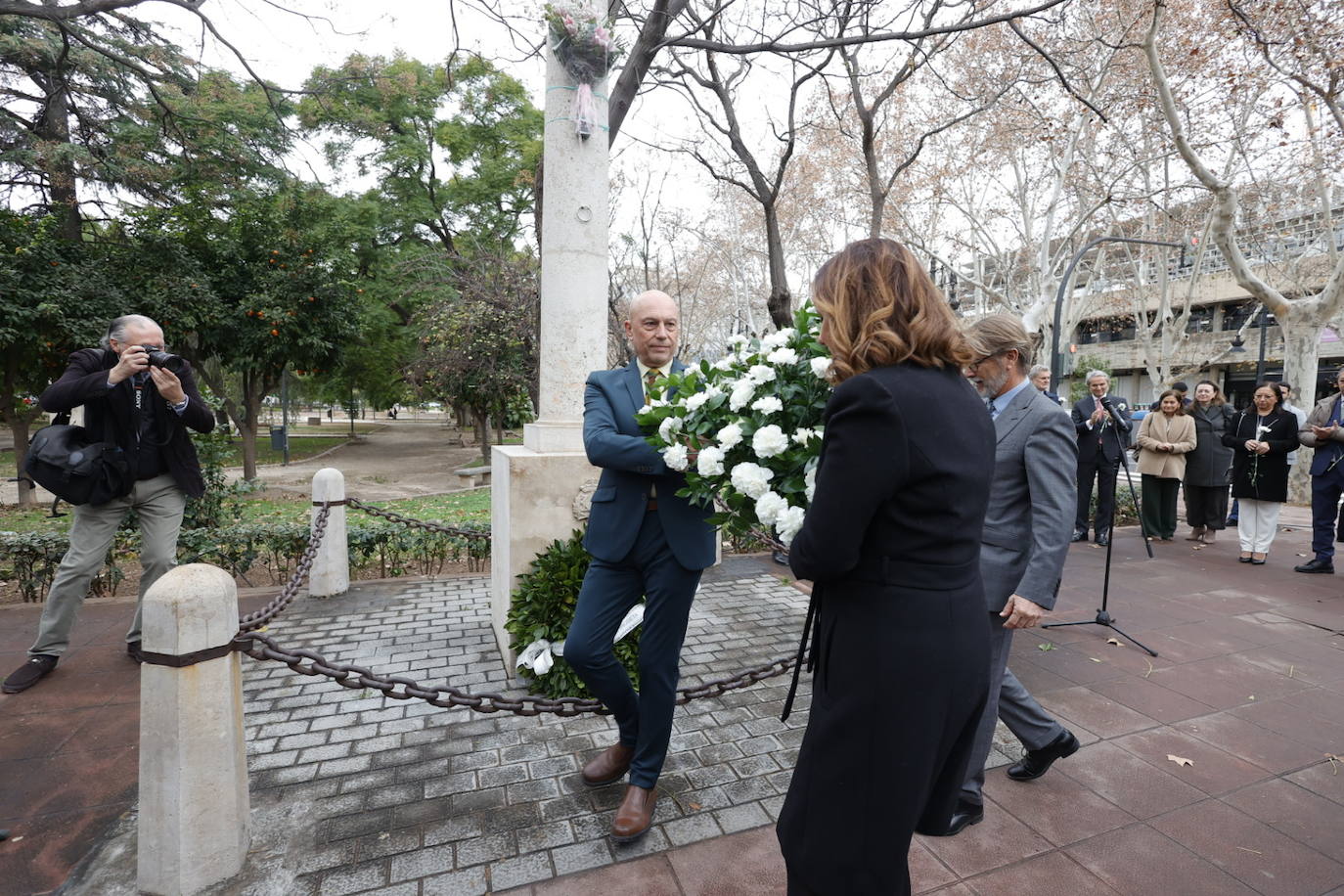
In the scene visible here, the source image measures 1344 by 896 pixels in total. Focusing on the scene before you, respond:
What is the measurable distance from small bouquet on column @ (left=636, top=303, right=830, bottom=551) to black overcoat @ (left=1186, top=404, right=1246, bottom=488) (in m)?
9.21

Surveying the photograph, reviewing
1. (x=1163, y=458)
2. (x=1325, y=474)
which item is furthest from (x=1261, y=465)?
(x=1163, y=458)

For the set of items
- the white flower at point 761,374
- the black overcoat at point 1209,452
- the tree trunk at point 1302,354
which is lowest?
the black overcoat at point 1209,452

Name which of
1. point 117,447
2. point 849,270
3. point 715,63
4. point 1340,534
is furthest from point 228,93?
point 1340,534

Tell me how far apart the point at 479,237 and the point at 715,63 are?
15.7m

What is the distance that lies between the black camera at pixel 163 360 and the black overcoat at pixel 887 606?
4.03 m

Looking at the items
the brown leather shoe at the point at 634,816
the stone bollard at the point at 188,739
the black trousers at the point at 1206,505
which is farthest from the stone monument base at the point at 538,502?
the black trousers at the point at 1206,505

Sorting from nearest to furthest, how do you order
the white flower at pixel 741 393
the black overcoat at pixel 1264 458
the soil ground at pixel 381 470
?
the white flower at pixel 741 393
the black overcoat at pixel 1264 458
the soil ground at pixel 381 470

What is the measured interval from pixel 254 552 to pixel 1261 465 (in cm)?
1087

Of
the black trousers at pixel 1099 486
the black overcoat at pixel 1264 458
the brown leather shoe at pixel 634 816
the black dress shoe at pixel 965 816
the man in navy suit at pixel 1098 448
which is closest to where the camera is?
the brown leather shoe at pixel 634 816

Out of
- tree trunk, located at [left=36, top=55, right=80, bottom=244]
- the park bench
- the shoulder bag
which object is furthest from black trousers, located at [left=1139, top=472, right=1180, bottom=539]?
tree trunk, located at [left=36, top=55, right=80, bottom=244]

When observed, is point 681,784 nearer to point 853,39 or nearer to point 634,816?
point 634,816

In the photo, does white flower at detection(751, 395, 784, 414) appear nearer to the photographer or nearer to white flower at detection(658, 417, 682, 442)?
white flower at detection(658, 417, 682, 442)

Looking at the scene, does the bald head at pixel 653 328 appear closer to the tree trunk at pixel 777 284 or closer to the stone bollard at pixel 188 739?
the stone bollard at pixel 188 739

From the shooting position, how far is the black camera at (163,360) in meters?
3.90
